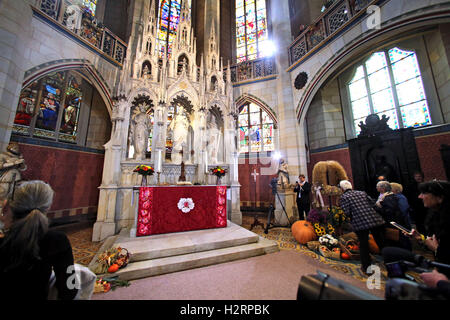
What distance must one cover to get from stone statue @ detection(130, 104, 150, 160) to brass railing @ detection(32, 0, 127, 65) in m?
3.03

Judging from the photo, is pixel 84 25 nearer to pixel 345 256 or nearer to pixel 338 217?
pixel 338 217

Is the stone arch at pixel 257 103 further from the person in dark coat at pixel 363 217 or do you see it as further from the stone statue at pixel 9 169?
the stone statue at pixel 9 169

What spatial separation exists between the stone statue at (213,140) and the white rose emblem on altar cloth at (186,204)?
2.48 meters

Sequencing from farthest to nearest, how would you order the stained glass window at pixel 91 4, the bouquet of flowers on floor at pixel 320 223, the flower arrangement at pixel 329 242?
1. the stained glass window at pixel 91 4
2. the bouquet of flowers on floor at pixel 320 223
3. the flower arrangement at pixel 329 242

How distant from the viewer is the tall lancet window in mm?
10214

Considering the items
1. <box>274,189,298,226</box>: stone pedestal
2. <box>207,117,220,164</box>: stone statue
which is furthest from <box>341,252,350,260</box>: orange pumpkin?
<box>207,117,220,164</box>: stone statue

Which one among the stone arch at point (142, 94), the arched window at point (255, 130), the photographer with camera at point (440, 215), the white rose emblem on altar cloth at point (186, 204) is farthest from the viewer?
the arched window at point (255, 130)

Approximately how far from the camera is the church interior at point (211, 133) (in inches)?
140

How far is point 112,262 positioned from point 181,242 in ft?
4.17

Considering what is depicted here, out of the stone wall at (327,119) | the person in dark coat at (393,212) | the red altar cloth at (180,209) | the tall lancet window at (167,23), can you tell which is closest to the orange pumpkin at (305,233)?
the person in dark coat at (393,212)

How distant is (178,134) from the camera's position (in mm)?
6398
